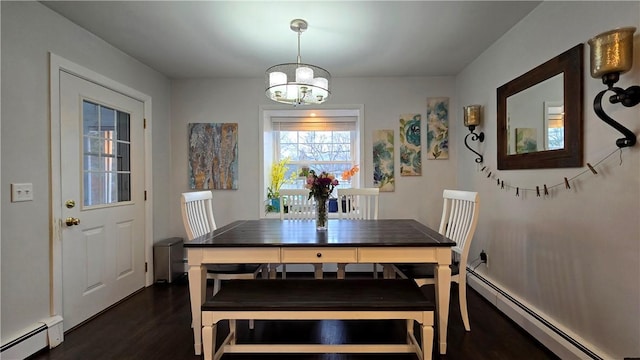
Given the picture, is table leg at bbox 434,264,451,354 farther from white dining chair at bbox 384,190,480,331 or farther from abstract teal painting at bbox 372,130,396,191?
abstract teal painting at bbox 372,130,396,191

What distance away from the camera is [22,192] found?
6.13 feet


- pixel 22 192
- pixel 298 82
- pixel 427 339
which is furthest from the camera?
pixel 298 82

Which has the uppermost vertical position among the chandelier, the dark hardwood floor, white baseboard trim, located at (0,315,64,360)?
the chandelier

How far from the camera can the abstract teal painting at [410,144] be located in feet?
11.5

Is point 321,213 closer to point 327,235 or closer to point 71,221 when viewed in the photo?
point 327,235

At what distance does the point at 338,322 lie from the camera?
7.63 feet

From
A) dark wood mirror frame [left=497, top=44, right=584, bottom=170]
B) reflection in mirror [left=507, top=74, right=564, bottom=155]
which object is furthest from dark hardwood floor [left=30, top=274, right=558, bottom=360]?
reflection in mirror [left=507, top=74, right=564, bottom=155]

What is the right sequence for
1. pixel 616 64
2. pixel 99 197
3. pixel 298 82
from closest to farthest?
pixel 616 64 → pixel 298 82 → pixel 99 197

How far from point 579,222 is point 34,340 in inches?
135

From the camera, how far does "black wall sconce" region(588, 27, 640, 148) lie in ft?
4.44

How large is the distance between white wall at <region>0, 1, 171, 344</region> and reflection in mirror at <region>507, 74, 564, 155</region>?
11.1ft

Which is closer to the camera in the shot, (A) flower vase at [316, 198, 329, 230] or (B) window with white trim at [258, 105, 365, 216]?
(A) flower vase at [316, 198, 329, 230]

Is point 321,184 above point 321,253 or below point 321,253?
above

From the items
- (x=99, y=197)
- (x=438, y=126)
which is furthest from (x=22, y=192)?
(x=438, y=126)
